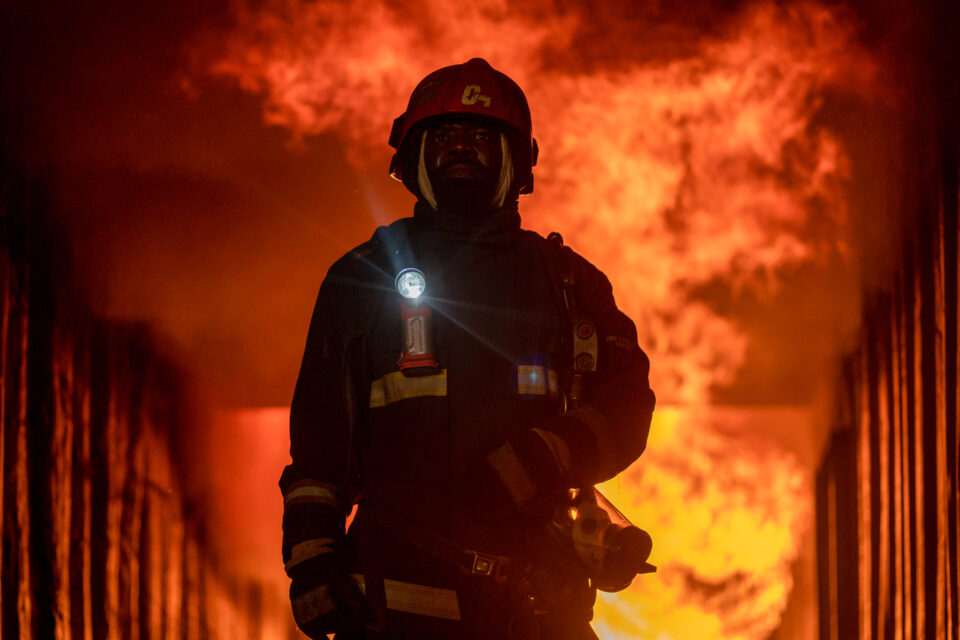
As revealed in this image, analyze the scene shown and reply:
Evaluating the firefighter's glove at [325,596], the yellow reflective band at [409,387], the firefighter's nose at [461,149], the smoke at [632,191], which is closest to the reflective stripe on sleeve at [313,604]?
the firefighter's glove at [325,596]

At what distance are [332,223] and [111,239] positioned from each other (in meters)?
0.98

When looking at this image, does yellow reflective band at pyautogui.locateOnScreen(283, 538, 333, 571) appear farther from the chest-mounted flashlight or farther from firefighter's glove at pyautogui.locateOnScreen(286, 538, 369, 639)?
the chest-mounted flashlight

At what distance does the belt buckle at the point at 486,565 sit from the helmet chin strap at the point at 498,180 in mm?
958

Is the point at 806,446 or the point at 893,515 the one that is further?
the point at 806,446

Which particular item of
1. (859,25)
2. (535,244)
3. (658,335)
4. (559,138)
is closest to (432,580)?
(535,244)

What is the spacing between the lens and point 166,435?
4.12 meters

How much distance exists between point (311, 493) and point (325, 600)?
0.26 m

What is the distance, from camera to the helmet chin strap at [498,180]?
251cm

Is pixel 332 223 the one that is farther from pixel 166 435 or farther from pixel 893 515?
pixel 893 515

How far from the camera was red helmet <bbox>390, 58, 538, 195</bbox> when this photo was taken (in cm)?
243

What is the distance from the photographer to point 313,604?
2100mm

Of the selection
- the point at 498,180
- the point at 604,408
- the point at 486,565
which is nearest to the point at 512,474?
the point at 486,565

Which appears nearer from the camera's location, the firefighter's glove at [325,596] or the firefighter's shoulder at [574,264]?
the firefighter's glove at [325,596]

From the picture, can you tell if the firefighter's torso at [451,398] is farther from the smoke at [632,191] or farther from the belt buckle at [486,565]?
the smoke at [632,191]
